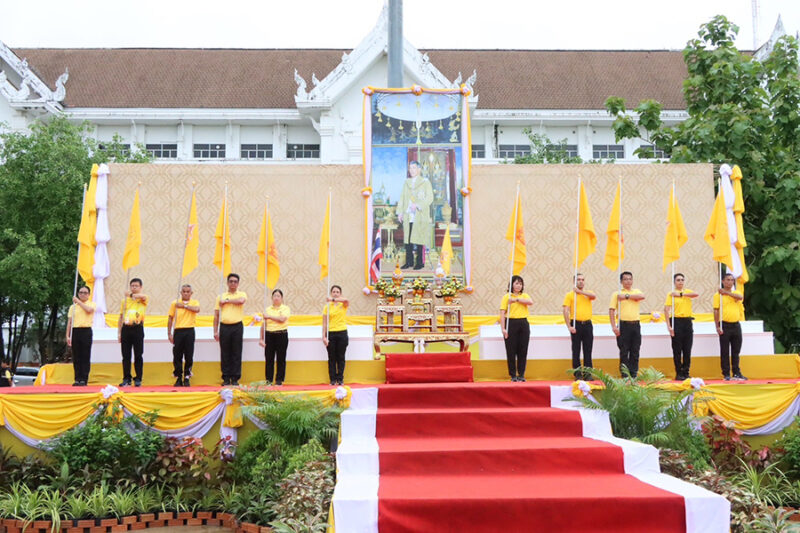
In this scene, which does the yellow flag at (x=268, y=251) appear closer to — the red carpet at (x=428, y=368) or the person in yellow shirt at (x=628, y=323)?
the red carpet at (x=428, y=368)

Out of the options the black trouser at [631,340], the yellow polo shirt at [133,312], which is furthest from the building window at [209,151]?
the black trouser at [631,340]

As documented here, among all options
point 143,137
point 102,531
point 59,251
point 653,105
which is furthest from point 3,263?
point 653,105

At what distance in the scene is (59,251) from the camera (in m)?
16.9

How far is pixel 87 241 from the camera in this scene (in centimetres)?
1089

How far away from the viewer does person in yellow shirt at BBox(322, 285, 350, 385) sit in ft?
29.2

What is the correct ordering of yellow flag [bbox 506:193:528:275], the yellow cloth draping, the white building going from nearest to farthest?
the yellow cloth draping
yellow flag [bbox 506:193:528:275]
the white building

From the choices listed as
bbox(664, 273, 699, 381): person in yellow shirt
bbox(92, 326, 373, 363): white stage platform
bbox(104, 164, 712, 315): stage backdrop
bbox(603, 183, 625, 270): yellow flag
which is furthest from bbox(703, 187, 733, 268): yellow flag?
bbox(92, 326, 373, 363): white stage platform

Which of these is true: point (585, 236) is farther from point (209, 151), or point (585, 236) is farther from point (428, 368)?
point (209, 151)

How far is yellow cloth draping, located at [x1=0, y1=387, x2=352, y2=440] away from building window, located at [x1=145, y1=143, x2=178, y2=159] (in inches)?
690

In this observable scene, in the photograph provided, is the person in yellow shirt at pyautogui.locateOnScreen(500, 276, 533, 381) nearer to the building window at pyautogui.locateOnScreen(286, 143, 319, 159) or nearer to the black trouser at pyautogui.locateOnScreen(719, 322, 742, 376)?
the black trouser at pyautogui.locateOnScreen(719, 322, 742, 376)

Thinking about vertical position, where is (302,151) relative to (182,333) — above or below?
above

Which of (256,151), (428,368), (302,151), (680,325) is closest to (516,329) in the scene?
(428,368)

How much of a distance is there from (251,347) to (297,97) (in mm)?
15028

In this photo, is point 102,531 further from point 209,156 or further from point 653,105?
point 209,156
